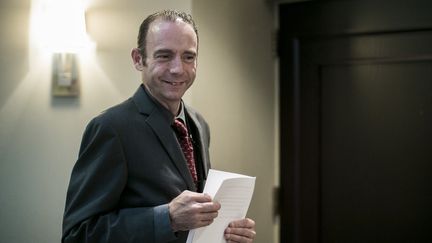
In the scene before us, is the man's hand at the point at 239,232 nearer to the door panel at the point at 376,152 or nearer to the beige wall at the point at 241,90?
the beige wall at the point at 241,90

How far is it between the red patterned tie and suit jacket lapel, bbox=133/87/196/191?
0.15 feet

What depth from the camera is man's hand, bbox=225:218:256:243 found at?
1100 mm

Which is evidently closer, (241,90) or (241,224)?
(241,224)

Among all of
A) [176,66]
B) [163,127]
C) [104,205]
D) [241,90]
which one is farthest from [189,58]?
[241,90]

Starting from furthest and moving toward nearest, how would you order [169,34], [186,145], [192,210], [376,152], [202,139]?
[376,152] < [202,139] < [186,145] < [169,34] < [192,210]

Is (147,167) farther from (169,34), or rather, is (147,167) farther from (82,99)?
(82,99)

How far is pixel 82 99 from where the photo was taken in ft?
5.64

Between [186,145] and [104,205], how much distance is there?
0.96ft

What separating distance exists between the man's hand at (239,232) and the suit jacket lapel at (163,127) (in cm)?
14

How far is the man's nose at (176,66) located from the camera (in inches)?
43.3

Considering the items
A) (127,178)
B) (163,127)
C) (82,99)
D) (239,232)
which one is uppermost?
(82,99)

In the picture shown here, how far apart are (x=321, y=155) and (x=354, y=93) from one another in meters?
0.30

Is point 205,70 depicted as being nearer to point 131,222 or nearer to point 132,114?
point 132,114

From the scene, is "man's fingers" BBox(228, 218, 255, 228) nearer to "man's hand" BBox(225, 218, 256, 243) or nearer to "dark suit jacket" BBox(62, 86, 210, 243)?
"man's hand" BBox(225, 218, 256, 243)
